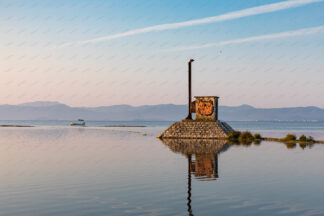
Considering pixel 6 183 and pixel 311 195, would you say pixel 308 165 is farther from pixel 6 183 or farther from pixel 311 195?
pixel 6 183

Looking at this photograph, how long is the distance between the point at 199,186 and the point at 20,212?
913 cm

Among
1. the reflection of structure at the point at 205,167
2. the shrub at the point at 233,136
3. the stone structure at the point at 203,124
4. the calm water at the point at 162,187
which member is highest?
the stone structure at the point at 203,124

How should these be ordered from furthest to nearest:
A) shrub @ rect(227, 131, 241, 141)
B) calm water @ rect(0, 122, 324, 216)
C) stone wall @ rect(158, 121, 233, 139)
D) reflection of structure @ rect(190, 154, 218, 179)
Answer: shrub @ rect(227, 131, 241, 141) → stone wall @ rect(158, 121, 233, 139) → reflection of structure @ rect(190, 154, 218, 179) → calm water @ rect(0, 122, 324, 216)

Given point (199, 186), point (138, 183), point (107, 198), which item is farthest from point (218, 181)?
point (107, 198)

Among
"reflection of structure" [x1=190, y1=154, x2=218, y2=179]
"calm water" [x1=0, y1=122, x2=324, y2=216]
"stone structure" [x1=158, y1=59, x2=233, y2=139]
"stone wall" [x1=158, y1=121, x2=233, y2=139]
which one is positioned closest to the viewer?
"calm water" [x1=0, y1=122, x2=324, y2=216]

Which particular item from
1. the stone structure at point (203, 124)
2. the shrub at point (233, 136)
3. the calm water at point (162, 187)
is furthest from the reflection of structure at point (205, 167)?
the shrub at point (233, 136)

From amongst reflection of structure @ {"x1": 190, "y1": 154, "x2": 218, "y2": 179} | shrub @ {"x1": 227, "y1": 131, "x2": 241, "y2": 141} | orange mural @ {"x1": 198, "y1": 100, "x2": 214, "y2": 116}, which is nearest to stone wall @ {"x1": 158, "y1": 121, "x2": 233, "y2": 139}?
shrub @ {"x1": 227, "y1": 131, "x2": 241, "y2": 141}

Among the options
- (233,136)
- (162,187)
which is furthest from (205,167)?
(233,136)

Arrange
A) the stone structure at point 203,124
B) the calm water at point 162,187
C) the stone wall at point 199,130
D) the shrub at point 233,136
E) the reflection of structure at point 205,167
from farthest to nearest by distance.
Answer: the shrub at point 233,136, the stone structure at point 203,124, the stone wall at point 199,130, the reflection of structure at point 205,167, the calm water at point 162,187

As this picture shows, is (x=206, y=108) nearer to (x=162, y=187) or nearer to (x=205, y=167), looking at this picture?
(x=205, y=167)

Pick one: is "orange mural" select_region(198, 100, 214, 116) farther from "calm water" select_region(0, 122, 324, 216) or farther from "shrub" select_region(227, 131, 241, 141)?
"calm water" select_region(0, 122, 324, 216)

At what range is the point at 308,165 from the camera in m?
28.5

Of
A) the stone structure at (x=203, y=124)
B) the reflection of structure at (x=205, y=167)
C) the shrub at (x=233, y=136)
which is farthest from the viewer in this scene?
the shrub at (x=233, y=136)

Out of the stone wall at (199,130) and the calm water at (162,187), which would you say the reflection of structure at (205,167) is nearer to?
the calm water at (162,187)
